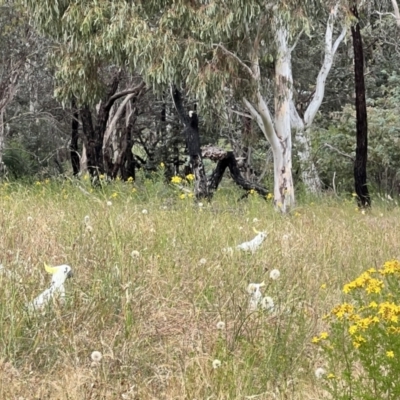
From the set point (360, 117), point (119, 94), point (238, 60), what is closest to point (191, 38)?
point (238, 60)

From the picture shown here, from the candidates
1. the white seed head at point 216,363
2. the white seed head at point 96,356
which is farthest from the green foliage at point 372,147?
the white seed head at point 96,356

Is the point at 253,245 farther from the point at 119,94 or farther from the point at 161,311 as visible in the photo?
the point at 119,94

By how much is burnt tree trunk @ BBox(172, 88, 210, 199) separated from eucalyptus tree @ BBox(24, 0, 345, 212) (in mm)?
331

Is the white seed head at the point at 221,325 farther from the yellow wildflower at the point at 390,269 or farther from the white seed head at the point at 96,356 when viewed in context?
the yellow wildflower at the point at 390,269

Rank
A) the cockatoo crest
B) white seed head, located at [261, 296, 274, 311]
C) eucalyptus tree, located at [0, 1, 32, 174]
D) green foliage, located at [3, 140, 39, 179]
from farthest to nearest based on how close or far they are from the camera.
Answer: green foliage, located at [3, 140, 39, 179] < eucalyptus tree, located at [0, 1, 32, 174] < the cockatoo crest < white seed head, located at [261, 296, 274, 311]

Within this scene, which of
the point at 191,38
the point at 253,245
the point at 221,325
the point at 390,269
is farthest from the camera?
the point at 191,38

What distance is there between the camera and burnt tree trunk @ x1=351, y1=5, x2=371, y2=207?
38.9 feet

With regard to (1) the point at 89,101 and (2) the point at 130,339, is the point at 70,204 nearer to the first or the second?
(2) the point at 130,339

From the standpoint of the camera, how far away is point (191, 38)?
10195 millimetres

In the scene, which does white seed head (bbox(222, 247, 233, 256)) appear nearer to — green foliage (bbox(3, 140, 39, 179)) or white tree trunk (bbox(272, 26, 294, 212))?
white tree trunk (bbox(272, 26, 294, 212))

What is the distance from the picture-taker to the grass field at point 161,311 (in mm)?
3061

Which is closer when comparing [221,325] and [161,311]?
[221,325]

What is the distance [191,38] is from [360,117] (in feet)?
12.5

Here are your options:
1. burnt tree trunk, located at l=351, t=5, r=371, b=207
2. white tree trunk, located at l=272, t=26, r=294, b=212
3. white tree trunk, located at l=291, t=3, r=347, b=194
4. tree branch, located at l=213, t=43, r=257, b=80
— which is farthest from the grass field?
white tree trunk, located at l=291, t=3, r=347, b=194
